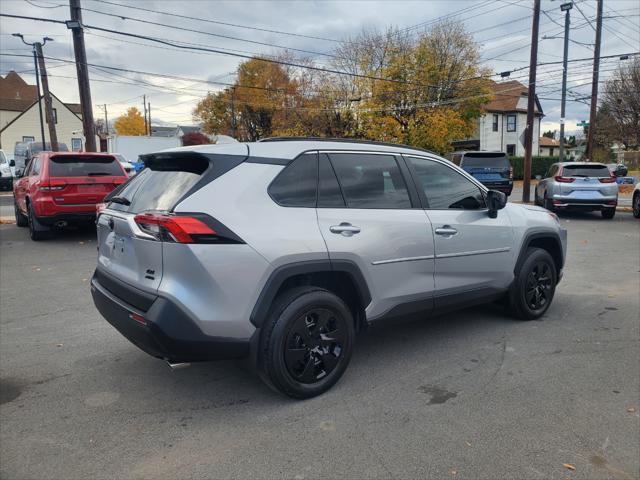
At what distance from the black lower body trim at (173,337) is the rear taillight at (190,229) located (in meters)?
0.38

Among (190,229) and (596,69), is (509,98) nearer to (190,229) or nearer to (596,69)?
(596,69)

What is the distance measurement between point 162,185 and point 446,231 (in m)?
2.26

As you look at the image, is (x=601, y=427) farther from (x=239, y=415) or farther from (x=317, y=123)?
(x=317, y=123)

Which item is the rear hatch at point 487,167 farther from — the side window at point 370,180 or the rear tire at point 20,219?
the side window at point 370,180

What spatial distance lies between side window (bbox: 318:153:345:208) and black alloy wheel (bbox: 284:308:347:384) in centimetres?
74

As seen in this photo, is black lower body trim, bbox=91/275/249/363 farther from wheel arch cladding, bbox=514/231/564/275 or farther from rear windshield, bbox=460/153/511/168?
rear windshield, bbox=460/153/511/168

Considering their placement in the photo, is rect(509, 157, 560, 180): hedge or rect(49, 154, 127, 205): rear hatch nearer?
rect(49, 154, 127, 205): rear hatch

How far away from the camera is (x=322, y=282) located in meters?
3.59

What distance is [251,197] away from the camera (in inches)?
124

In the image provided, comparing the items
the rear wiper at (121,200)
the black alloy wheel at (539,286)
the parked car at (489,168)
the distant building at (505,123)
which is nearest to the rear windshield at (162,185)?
the rear wiper at (121,200)

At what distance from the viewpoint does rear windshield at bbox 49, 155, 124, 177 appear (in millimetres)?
9211

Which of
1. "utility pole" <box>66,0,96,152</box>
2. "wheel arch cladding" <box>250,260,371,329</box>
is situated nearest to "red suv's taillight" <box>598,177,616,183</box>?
"wheel arch cladding" <box>250,260,371,329</box>

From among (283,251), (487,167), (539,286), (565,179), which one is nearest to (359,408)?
(283,251)

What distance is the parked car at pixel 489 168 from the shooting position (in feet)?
59.6
